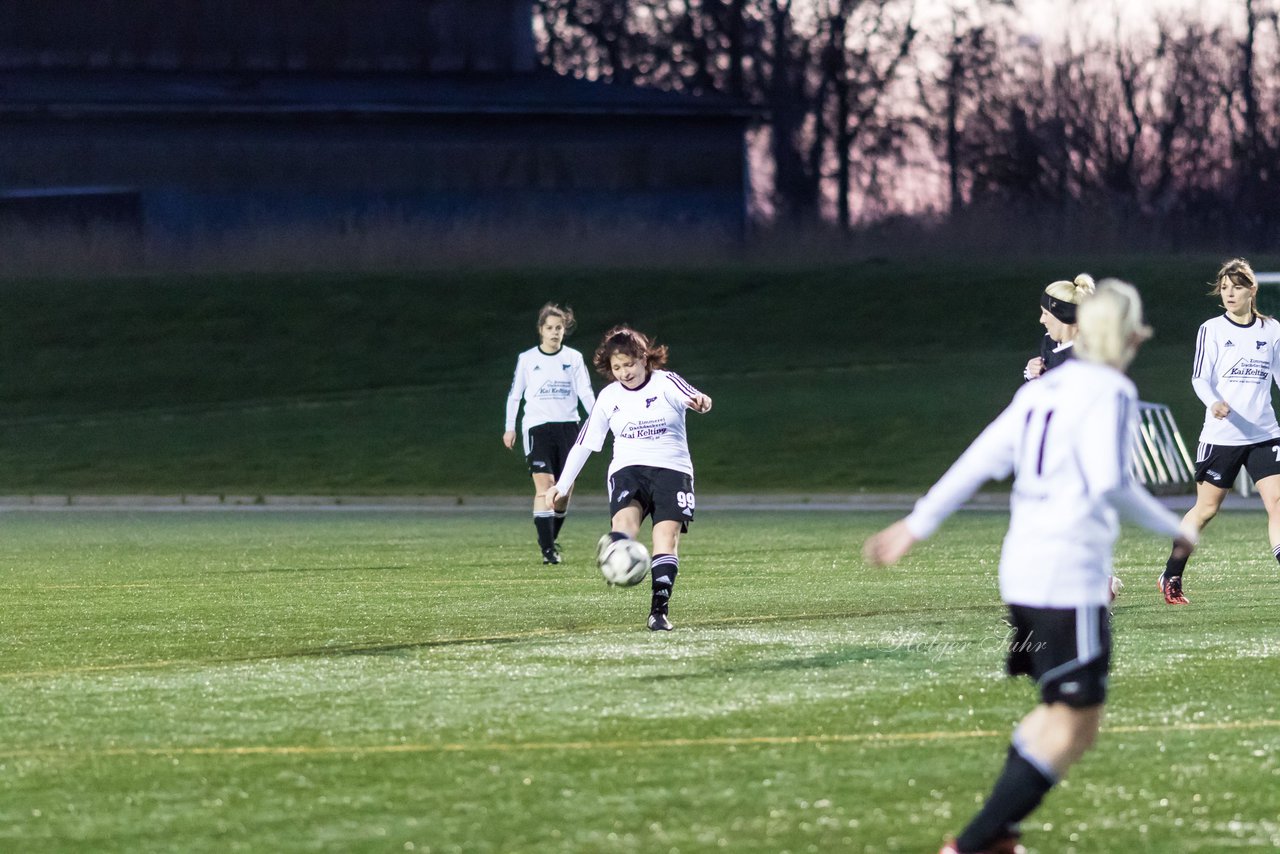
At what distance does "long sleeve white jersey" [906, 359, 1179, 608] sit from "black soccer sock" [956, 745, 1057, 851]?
0.45m

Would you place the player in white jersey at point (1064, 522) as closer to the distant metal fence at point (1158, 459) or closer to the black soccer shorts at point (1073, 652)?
the black soccer shorts at point (1073, 652)

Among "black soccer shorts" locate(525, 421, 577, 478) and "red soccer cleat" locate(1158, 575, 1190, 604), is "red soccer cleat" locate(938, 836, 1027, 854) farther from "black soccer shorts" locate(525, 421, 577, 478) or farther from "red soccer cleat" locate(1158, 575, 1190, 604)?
"black soccer shorts" locate(525, 421, 577, 478)

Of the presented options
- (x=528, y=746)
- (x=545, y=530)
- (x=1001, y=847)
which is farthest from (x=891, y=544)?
(x=545, y=530)

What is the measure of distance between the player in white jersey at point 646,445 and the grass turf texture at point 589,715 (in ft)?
1.94

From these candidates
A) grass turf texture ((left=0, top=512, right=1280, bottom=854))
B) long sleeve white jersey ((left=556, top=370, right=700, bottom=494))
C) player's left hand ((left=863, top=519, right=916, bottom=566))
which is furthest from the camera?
long sleeve white jersey ((left=556, top=370, right=700, bottom=494))

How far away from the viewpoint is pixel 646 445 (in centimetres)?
1152

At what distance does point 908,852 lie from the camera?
6082mm

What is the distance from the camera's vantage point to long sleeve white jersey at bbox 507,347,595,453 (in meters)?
17.0

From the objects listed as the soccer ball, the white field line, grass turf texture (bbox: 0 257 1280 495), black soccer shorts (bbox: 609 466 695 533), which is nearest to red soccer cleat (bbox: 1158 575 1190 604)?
black soccer shorts (bbox: 609 466 695 533)

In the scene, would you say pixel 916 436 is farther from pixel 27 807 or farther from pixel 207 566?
pixel 27 807

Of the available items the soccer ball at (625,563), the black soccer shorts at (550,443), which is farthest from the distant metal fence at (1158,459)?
the soccer ball at (625,563)

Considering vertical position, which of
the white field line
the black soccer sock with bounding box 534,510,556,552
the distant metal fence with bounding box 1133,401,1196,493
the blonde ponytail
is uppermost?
the blonde ponytail

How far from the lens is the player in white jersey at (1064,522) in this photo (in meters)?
5.61

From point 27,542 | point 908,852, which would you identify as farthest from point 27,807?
point 27,542
